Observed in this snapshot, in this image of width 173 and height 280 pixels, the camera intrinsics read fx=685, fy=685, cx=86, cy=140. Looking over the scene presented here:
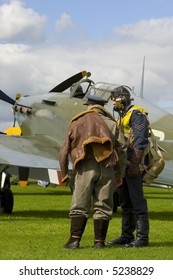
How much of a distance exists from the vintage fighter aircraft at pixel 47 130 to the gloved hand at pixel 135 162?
349cm

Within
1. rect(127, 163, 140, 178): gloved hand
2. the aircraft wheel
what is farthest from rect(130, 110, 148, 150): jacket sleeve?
the aircraft wheel

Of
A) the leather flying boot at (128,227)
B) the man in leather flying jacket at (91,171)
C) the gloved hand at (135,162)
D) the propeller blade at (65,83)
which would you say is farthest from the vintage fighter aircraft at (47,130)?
the man in leather flying jacket at (91,171)

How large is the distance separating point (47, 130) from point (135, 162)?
6814mm

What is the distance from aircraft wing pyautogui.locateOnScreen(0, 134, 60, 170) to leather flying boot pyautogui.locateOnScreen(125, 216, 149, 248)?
13.5 feet

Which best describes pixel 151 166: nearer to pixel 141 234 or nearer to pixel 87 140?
pixel 141 234

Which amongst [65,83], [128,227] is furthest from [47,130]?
[128,227]

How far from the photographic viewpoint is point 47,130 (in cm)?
1520

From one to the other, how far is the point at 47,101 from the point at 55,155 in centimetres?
238

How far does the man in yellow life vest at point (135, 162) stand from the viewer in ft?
28.2

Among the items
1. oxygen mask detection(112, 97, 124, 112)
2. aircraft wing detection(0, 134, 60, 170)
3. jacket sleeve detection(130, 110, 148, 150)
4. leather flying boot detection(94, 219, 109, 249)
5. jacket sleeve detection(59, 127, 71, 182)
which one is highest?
oxygen mask detection(112, 97, 124, 112)

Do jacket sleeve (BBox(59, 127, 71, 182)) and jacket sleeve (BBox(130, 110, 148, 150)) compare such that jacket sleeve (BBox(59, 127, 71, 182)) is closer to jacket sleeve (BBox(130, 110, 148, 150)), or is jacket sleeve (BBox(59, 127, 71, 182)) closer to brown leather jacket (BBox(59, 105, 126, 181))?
brown leather jacket (BBox(59, 105, 126, 181))

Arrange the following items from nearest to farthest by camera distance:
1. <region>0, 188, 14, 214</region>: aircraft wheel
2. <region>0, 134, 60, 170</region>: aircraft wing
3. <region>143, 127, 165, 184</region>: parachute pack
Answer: <region>143, 127, 165, 184</region>: parachute pack, <region>0, 134, 60, 170</region>: aircraft wing, <region>0, 188, 14, 214</region>: aircraft wheel

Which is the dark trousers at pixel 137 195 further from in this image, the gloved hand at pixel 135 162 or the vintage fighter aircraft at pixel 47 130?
the vintage fighter aircraft at pixel 47 130

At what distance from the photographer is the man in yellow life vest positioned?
8.59 m
